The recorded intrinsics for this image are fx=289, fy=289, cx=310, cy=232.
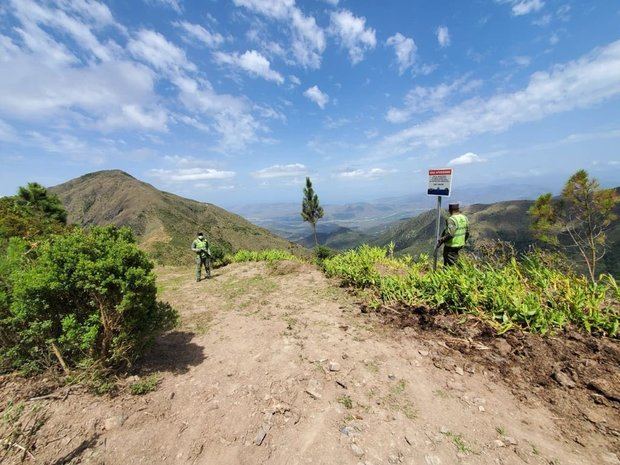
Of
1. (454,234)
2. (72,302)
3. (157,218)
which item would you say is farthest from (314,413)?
(157,218)

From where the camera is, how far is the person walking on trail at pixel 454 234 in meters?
7.27

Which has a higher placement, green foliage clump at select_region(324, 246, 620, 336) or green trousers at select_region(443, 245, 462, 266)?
green trousers at select_region(443, 245, 462, 266)

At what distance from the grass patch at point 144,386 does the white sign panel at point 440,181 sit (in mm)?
6848

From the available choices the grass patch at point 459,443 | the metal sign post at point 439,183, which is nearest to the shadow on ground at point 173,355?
the grass patch at point 459,443

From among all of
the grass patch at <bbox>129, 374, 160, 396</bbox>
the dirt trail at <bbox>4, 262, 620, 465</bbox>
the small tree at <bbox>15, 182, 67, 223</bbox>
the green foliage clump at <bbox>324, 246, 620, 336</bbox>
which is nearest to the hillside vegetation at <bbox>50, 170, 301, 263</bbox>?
the small tree at <bbox>15, 182, 67, 223</bbox>

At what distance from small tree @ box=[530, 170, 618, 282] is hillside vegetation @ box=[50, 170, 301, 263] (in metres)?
48.1

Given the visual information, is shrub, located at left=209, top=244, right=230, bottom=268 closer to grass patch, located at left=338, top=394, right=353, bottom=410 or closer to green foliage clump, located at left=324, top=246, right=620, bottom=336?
green foliage clump, located at left=324, top=246, right=620, bottom=336

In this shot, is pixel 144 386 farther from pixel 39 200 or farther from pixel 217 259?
pixel 39 200

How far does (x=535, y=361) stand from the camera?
4227 millimetres

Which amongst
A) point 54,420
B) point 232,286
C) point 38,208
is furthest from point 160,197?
point 54,420

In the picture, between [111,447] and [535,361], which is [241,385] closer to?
[111,447]

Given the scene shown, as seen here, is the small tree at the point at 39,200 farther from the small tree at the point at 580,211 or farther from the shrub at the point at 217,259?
the small tree at the point at 580,211

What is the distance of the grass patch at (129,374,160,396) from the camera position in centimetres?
397

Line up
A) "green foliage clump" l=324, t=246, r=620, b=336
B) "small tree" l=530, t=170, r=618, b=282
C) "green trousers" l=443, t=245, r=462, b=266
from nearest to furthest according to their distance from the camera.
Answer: "green foliage clump" l=324, t=246, r=620, b=336
"green trousers" l=443, t=245, r=462, b=266
"small tree" l=530, t=170, r=618, b=282
